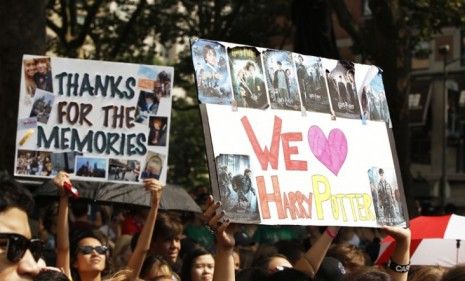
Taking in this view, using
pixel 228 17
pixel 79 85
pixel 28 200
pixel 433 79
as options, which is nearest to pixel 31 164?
pixel 79 85

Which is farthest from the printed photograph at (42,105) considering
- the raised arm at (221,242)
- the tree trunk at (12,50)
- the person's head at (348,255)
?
the tree trunk at (12,50)

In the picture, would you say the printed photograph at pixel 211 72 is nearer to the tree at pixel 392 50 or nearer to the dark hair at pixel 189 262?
the dark hair at pixel 189 262

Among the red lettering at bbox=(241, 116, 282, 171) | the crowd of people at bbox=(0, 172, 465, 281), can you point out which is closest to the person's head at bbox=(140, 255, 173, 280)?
the crowd of people at bbox=(0, 172, 465, 281)

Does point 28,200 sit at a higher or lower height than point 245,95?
lower

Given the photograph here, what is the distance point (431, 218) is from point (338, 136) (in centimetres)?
153

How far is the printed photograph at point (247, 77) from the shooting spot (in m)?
4.73

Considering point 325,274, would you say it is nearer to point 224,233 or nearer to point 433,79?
point 224,233

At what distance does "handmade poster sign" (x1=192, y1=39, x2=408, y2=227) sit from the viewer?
457 centimetres

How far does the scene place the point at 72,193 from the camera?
5.32 metres

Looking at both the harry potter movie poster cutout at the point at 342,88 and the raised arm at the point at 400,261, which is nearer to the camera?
the raised arm at the point at 400,261

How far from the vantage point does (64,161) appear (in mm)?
6578

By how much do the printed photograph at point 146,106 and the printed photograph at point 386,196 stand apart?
6.03ft

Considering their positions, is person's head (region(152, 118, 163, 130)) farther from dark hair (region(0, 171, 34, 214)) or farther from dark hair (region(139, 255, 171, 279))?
dark hair (region(0, 171, 34, 214))

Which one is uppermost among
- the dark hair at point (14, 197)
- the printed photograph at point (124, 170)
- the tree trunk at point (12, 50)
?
the tree trunk at point (12, 50)
